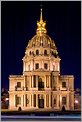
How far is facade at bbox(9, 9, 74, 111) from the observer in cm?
761

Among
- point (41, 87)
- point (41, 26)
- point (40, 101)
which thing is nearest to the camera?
point (41, 26)

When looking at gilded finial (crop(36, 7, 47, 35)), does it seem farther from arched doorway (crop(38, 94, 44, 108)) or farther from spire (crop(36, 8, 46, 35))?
arched doorway (crop(38, 94, 44, 108))

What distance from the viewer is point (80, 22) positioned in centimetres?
715

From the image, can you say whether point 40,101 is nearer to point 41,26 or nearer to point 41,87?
point 41,87

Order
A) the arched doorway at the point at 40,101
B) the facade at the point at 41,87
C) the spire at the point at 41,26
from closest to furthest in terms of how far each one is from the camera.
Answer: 1. the spire at the point at 41,26
2. the facade at the point at 41,87
3. the arched doorway at the point at 40,101

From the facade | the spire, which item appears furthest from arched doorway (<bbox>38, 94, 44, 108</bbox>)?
the spire

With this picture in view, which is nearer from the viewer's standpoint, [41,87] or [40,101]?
[40,101]

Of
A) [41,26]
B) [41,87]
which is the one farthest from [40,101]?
[41,26]

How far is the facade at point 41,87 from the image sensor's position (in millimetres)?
7613

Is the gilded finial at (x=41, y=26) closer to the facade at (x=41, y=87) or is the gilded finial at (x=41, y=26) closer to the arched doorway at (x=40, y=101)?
the facade at (x=41, y=87)

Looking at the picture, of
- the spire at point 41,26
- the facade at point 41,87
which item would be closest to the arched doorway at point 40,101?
the facade at point 41,87

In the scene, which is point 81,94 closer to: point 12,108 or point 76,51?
point 76,51

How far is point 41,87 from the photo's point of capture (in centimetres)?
818

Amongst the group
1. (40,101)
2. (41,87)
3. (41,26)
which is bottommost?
(40,101)
